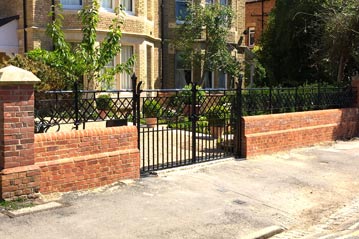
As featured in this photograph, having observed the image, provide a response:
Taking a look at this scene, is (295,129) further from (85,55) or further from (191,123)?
(85,55)

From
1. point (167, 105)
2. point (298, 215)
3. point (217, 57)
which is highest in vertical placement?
point (217, 57)

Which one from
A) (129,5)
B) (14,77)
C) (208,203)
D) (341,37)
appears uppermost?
(129,5)

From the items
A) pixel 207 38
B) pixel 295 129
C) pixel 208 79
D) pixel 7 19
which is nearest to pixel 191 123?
pixel 295 129

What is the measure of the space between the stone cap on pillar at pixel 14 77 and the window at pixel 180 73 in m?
14.7

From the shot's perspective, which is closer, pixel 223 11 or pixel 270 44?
pixel 223 11

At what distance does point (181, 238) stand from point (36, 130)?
132 inches

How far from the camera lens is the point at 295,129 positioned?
1212 cm

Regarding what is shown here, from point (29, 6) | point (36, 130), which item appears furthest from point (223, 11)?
point (36, 130)

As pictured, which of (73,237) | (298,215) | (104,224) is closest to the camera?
(73,237)

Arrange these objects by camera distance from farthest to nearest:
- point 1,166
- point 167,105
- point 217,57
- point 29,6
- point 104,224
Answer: point 217,57 < point 29,6 < point 167,105 < point 1,166 < point 104,224

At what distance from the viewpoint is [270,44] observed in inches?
992

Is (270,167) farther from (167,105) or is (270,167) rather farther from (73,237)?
(73,237)

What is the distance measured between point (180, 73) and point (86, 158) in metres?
14.3

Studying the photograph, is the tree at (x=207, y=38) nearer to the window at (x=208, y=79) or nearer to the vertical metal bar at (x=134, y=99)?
the window at (x=208, y=79)
